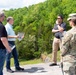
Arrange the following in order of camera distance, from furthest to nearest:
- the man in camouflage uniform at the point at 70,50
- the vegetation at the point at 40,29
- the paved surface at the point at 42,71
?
the vegetation at the point at 40,29, the paved surface at the point at 42,71, the man in camouflage uniform at the point at 70,50

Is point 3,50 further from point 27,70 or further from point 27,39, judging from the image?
point 27,39

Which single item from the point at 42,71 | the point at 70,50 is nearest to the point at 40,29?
the point at 42,71

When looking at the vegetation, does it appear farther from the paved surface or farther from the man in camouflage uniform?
the man in camouflage uniform

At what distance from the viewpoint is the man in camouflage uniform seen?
4.61 m

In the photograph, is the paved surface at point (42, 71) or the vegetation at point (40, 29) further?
the vegetation at point (40, 29)

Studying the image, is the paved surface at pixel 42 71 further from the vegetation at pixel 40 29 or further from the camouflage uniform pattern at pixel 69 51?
the vegetation at pixel 40 29

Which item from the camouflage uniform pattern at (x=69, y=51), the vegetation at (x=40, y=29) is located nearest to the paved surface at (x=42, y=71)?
the camouflage uniform pattern at (x=69, y=51)

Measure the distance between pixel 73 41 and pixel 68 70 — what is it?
1.55ft

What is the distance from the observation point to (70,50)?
4.69 meters

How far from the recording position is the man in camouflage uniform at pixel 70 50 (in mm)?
4609

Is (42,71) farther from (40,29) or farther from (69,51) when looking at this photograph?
(40,29)

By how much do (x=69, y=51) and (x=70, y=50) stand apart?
23 mm

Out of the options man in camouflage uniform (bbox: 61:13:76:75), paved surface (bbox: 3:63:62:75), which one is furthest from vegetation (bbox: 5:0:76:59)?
man in camouflage uniform (bbox: 61:13:76:75)

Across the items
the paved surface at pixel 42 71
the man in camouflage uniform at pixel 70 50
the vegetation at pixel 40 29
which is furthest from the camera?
the vegetation at pixel 40 29
